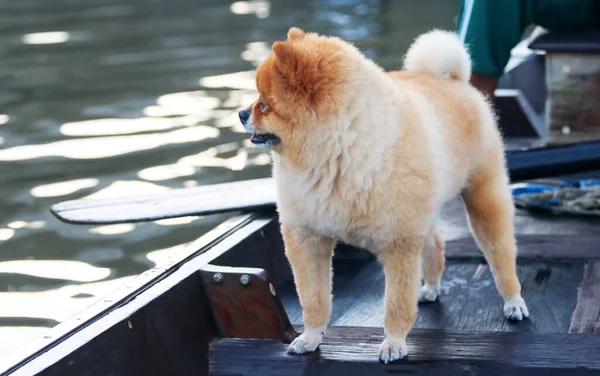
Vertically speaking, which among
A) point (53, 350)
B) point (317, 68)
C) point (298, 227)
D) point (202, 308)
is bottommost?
point (202, 308)

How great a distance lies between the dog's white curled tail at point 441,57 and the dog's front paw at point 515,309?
0.74 m

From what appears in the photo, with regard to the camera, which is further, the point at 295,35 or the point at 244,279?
the point at 244,279

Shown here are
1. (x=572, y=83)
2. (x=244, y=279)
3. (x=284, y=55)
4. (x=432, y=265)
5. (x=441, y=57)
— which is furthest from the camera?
(x=572, y=83)

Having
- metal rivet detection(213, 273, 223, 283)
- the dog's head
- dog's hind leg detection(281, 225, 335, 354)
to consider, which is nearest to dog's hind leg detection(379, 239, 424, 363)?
dog's hind leg detection(281, 225, 335, 354)

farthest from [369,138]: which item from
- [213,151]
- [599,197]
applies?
[213,151]

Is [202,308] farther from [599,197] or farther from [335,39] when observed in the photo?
[599,197]

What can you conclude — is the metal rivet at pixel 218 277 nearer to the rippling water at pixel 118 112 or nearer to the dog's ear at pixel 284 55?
the dog's ear at pixel 284 55

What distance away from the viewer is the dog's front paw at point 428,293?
11.3ft

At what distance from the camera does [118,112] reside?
363 inches

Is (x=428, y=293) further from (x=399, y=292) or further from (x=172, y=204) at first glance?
(x=172, y=204)

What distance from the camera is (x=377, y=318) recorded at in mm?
3381

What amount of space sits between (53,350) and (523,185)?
2820 millimetres

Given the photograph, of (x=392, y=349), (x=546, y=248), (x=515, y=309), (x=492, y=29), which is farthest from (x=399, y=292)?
(x=492, y=29)

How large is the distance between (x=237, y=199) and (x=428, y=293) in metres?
0.92
